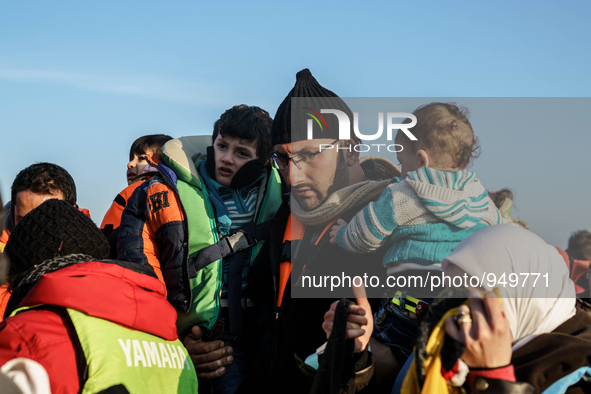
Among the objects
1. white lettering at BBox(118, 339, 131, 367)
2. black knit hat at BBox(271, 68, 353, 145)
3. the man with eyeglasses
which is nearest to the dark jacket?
the man with eyeglasses

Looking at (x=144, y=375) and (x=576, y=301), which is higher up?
(x=576, y=301)

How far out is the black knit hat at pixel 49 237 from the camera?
1.82m

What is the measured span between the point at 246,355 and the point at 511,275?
61.6 inches

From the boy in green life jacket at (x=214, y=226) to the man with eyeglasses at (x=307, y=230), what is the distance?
0.21 meters

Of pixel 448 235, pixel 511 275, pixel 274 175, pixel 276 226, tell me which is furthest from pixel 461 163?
pixel 274 175

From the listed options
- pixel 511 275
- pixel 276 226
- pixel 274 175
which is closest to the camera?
pixel 511 275

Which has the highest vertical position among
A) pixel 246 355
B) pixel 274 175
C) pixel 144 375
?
pixel 274 175

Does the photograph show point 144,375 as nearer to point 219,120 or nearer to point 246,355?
point 246,355

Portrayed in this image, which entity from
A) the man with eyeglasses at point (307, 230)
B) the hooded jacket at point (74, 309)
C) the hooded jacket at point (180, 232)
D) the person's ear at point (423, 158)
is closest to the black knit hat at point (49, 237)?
the hooded jacket at point (74, 309)

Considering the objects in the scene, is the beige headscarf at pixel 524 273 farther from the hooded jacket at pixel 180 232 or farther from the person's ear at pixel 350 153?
the hooded jacket at pixel 180 232

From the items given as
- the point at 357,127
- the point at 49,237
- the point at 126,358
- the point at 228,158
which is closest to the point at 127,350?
the point at 126,358

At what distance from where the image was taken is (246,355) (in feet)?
8.96

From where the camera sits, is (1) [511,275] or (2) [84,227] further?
(2) [84,227]

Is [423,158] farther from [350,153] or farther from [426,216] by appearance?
[350,153]
